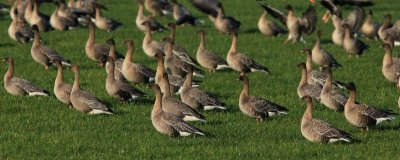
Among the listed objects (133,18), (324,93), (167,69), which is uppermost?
(324,93)

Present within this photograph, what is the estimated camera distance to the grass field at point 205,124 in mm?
18594

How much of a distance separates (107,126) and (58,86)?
3.12m

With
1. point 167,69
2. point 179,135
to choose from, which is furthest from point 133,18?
point 179,135

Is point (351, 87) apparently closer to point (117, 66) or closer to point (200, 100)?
point (200, 100)

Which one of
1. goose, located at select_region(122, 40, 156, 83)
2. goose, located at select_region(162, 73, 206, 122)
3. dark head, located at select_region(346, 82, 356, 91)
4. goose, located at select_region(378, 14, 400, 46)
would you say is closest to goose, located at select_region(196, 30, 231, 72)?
goose, located at select_region(122, 40, 156, 83)

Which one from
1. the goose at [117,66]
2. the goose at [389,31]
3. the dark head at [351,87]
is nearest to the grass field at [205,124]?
the goose at [117,66]

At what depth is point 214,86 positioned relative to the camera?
27.2 m

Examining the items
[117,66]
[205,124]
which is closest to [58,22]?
[117,66]

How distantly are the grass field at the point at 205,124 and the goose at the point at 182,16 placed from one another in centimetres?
657

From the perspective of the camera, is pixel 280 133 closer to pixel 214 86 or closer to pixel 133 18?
pixel 214 86

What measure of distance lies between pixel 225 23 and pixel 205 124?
1761 centimetres

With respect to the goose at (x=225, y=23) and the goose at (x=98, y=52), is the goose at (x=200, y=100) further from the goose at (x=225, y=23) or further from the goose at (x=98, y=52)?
the goose at (x=225, y=23)

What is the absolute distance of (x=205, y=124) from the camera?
2136 centimetres

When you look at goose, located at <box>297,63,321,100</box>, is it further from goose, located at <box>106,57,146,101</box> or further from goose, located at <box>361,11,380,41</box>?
goose, located at <box>361,11,380,41</box>
